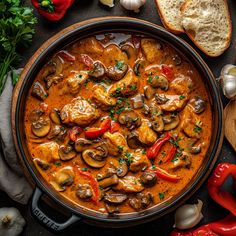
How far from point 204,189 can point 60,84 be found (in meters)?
1.74

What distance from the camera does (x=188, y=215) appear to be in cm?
489

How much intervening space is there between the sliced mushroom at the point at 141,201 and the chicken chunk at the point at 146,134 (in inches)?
18.5

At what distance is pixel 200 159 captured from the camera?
15.5ft

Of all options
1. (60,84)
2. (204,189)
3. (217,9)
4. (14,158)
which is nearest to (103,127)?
(60,84)

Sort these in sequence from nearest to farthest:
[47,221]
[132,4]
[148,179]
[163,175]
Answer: [47,221] < [148,179] < [163,175] < [132,4]

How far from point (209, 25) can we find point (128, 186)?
178cm

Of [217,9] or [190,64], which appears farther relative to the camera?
[217,9]

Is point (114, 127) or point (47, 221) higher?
point (114, 127)

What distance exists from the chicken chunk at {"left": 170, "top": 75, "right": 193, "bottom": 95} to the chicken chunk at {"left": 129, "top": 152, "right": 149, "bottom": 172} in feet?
2.18

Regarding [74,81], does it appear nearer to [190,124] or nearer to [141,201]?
[190,124]

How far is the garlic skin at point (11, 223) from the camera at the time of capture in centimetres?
492

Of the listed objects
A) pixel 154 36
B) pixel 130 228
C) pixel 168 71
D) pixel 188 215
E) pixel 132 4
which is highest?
pixel 132 4

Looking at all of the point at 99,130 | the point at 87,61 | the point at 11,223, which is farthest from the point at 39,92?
the point at 11,223

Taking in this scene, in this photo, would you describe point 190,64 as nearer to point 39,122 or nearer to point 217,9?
point 217,9
